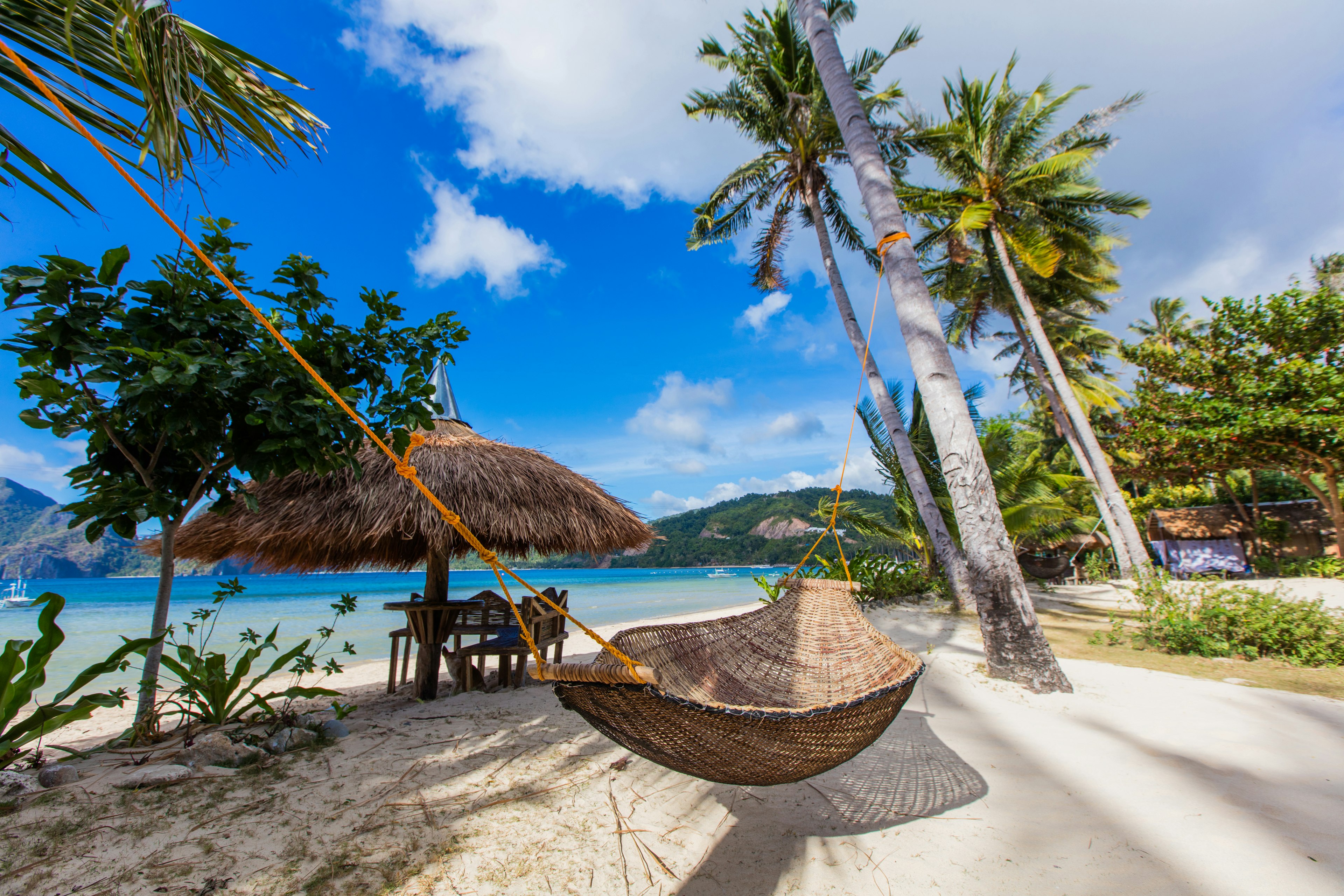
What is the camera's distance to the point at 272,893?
4.66ft

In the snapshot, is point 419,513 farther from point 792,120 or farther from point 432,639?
point 792,120

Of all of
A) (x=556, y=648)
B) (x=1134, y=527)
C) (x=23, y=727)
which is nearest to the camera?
(x=23, y=727)

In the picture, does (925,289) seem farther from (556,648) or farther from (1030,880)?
Result: (556,648)

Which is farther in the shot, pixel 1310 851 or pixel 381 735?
pixel 381 735

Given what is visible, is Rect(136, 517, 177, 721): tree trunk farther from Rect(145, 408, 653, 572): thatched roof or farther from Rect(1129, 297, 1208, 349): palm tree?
Rect(1129, 297, 1208, 349): palm tree

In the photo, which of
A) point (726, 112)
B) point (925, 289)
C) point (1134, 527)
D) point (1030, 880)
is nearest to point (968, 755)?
point (1030, 880)

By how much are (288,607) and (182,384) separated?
72.0 feet

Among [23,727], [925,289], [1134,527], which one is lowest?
[23,727]

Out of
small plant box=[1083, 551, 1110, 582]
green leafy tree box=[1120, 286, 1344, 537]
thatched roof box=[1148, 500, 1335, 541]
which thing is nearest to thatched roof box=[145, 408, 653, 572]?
green leafy tree box=[1120, 286, 1344, 537]

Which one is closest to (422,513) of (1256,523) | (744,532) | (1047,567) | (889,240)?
(889,240)

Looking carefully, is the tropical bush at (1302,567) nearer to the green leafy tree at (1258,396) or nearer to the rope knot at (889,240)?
the green leafy tree at (1258,396)

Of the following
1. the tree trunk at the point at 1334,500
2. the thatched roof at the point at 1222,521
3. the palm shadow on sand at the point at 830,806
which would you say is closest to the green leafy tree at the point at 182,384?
the palm shadow on sand at the point at 830,806

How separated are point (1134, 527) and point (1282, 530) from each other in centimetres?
520

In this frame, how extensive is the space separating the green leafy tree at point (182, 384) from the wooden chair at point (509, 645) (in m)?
1.64
